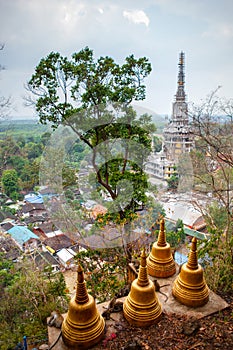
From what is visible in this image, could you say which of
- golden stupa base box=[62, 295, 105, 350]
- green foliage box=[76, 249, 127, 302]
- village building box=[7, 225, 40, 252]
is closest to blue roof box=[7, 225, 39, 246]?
village building box=[7, 225, 40, 252]

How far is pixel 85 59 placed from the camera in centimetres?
358

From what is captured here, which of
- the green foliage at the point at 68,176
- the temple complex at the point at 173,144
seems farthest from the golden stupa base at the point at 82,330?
the temple complex at the point at 173,144

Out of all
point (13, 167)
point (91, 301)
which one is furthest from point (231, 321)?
point (13, 167)

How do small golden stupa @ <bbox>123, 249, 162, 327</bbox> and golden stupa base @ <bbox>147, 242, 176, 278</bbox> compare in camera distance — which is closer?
small golden stupa @ <bbox>123, 249, 162, 327</bbox>

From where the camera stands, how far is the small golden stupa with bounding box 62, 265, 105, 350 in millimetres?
1869

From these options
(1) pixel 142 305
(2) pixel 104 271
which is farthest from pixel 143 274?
(2) pixel 104 271

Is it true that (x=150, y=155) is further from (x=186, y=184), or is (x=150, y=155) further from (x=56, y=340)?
(x=56, y=340)

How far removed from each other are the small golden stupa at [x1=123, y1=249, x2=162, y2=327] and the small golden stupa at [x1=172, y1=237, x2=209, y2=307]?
0.30m

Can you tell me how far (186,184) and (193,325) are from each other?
7.95ft

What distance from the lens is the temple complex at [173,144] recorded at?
3.91 m

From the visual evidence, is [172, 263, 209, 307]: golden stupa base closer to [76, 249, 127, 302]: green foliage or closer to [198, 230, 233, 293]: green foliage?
[198, 230, 233, 293]: green foliage

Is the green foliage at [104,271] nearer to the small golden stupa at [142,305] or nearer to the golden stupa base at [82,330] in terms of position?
the small golden stupa at [142,305]

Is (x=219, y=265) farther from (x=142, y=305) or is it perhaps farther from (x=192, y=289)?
(x=142, y=305)

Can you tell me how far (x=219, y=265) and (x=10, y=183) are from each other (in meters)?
6.69
